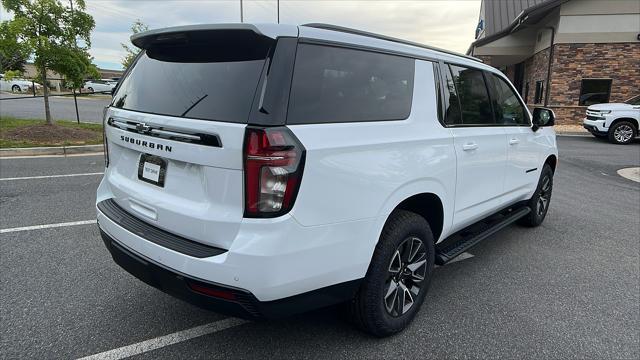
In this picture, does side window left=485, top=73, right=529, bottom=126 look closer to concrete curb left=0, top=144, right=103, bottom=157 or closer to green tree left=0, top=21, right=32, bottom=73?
concrete curb left=0, top=144, right=103, bottom=157

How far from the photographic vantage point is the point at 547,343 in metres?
2.84

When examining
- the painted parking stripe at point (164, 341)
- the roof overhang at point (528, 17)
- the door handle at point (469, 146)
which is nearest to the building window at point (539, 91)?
the roof overhang at point (528, 17)

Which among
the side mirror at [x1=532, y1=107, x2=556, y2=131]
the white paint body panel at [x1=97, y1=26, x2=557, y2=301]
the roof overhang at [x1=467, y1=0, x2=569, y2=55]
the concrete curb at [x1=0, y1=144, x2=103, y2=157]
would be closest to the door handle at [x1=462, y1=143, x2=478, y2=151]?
the white paint body panel at [x1=97, y1=26, x2=557, y2=301]

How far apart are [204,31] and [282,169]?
2.91 feet

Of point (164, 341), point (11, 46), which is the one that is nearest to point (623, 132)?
point (164, 341)

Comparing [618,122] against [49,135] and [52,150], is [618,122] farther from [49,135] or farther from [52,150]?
[49,135]

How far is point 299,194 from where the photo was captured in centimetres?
207

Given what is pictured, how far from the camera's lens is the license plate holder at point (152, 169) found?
239cm

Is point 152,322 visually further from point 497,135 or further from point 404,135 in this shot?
point 497,135

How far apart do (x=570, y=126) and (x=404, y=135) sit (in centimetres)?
1970

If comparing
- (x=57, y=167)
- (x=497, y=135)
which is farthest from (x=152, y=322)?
(x=57, y=167)

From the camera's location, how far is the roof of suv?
2168 millimetres

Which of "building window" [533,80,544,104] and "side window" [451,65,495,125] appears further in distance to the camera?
"building window" [533,80,544,104]

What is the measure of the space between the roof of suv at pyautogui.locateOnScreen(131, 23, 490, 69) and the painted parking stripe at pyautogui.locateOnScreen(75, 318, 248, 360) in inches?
72.7
